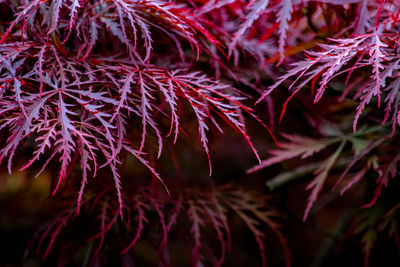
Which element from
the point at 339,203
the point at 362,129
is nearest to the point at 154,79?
the point at 362,129

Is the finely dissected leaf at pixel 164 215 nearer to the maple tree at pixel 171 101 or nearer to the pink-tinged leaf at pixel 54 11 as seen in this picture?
the maple tree at pixel 171 101

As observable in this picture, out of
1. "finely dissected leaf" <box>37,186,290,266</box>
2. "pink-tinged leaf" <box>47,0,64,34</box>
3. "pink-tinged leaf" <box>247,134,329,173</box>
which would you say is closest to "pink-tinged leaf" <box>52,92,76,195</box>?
"pink-tinged leaf" <box>47,0,64,34</box>

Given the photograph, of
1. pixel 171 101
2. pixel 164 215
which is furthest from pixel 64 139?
pixel 164 215

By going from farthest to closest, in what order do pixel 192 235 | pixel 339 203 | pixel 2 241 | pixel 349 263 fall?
pixel 339 203, pixel 2 241, pixel 349 263, pixel 192 235

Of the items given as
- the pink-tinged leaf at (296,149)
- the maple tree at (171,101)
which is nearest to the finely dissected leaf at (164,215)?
the maple tree at (171,101)

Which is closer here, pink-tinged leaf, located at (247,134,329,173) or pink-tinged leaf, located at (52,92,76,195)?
pink-tinged leaf, located at (52,92,76,195)

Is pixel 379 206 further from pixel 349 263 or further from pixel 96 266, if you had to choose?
pixel 96 266

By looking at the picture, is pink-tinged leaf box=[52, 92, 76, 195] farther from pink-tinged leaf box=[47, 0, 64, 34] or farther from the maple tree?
pink-tinged leaf box=[47, 0, 64, 34]

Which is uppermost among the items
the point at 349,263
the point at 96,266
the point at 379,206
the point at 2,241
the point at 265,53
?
the point at 265,53

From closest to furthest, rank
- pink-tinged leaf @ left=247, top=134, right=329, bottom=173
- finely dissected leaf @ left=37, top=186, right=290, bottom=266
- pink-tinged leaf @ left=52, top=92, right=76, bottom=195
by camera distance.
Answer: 1. pink-tinged leaf @ left=52, top=92, right=76, bottom=195
2. finely dissected leaf @ left=37, top=186, right=290, bottom=266
3. pink-tinged leaf @ left=247, top=134, right=329, bottom=173
